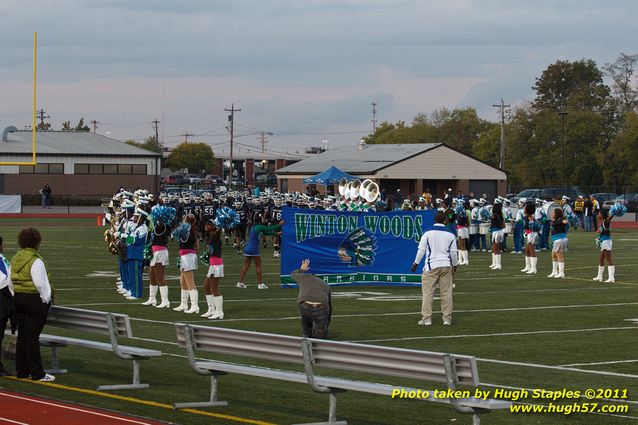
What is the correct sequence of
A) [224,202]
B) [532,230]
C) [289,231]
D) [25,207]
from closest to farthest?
[289,231] → [532,230] → [224,202] → [25,207]

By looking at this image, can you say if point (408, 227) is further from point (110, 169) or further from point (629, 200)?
point (110, 169)

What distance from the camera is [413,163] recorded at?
81.4 m

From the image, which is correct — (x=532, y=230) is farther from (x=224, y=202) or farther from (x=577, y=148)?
(x=577, y=148)

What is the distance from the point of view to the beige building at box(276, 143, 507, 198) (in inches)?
3174

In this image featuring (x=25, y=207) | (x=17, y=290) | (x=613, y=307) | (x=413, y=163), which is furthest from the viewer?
(x=413, y=163)

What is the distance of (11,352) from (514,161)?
3326 inches

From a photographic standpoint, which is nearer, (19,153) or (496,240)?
(496,240)

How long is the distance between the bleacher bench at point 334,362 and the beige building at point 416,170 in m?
67.0

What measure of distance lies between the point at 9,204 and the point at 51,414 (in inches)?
2233

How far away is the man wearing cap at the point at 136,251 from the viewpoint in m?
22.1

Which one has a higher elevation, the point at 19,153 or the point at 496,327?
the point at 19,153

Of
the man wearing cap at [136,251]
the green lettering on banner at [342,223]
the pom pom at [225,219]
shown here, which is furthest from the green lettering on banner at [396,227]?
the man wearing cap at [136,251]

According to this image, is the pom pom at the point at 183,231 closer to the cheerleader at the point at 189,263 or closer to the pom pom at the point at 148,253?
the cheerleader at the point at 189,263

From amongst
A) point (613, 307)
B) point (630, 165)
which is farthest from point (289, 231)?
point (630, 165)
